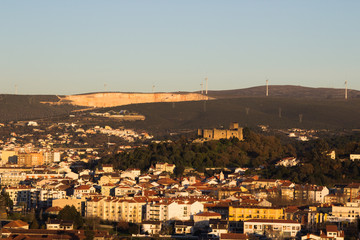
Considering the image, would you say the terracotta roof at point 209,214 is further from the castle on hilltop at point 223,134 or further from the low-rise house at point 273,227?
the castle on hilltop at point 223,134

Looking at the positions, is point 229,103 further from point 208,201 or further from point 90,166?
point 208,201

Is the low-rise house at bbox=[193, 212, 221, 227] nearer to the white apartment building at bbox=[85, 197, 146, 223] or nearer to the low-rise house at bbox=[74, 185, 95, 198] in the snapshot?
the white apartment building at bbox=[85, 197, 146, 223]

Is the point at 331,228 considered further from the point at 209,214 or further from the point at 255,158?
the point at 255,158

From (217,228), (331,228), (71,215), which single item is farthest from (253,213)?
(71,215)

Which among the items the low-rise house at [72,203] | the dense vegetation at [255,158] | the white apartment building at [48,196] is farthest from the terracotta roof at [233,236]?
the dense vegetation at [255,158]

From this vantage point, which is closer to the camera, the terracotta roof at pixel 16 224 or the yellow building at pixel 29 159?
the terracotta roof at pixel 16 224

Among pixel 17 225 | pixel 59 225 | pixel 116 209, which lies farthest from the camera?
pixel 116 209
